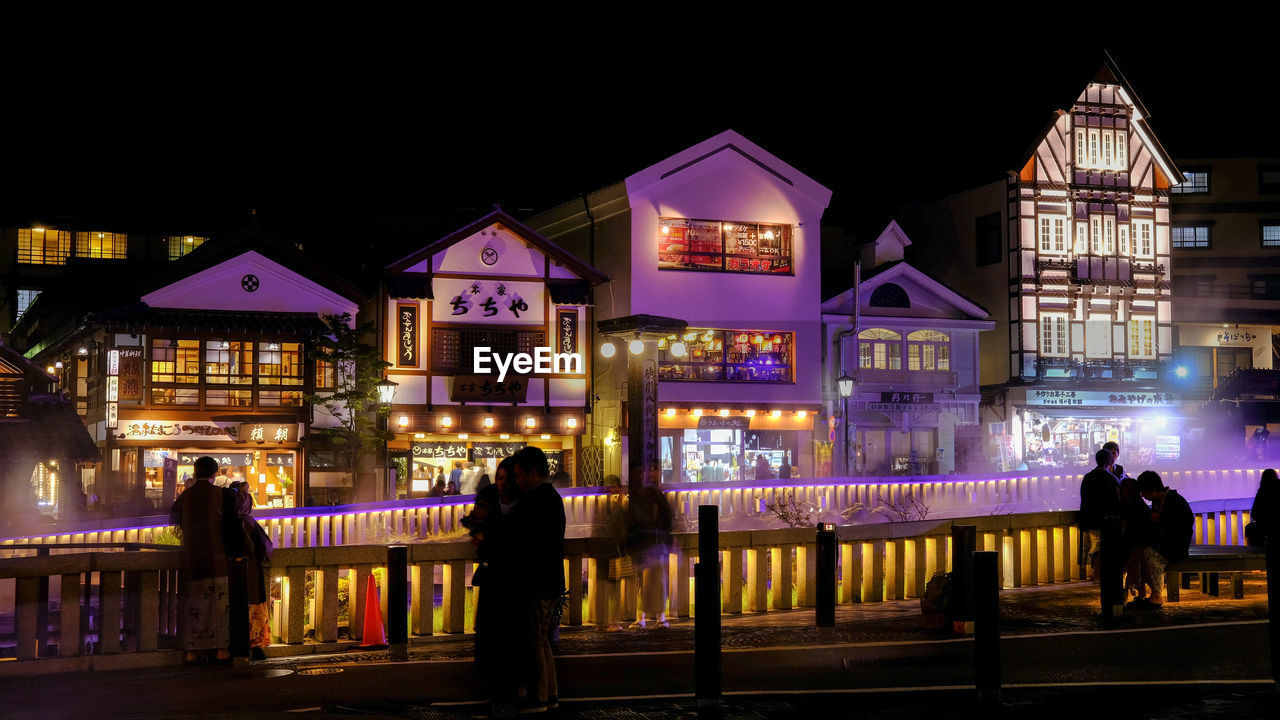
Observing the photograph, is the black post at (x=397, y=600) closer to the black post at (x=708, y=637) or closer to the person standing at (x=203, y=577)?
the person standing at (x=203, y=577)

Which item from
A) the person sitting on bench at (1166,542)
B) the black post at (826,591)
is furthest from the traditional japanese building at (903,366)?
the black post at (826,591)

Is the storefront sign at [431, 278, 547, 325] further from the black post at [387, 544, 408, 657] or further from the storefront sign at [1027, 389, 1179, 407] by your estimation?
the black post at [387, 544, 408, 657]

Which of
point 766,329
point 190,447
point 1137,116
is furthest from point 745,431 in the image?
point 1137,116

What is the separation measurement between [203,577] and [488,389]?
26371 mm

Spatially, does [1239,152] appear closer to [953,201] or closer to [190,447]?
[953,201]

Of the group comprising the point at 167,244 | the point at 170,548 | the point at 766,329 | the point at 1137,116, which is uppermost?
the point at 1137,116

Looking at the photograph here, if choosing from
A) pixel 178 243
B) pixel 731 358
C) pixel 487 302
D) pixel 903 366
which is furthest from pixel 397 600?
pixel 178 243

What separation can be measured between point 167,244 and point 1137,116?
3945 centimetres

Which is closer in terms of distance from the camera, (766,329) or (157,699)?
(157,699)

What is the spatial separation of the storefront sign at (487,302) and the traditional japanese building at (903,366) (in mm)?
9674

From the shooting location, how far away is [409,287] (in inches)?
1478

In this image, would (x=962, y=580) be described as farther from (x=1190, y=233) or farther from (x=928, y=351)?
(x=1190, y=233)

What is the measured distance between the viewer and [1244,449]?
47.6m

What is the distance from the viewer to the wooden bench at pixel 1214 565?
15.6 meters
